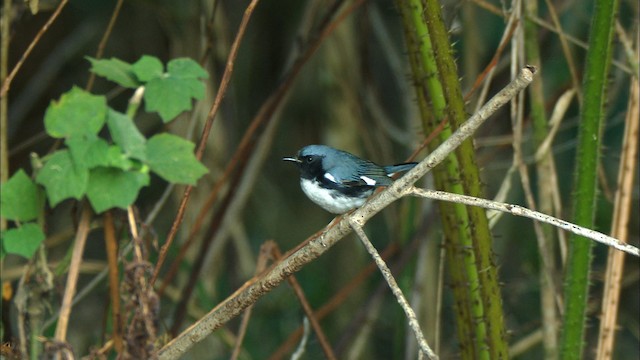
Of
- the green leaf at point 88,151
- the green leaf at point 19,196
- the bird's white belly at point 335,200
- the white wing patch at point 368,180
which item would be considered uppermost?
the white wing patch at point 368,180

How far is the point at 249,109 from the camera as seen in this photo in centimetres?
488

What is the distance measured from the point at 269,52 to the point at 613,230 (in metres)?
2.63

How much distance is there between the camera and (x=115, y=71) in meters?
2.08

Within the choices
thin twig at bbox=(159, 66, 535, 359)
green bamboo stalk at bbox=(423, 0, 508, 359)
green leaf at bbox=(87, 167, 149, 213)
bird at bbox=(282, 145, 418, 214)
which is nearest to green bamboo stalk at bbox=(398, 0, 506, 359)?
green bamboo stalk at bbox=(423, 0, 508, 359)

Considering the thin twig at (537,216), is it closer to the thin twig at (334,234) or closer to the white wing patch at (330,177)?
the thin twig at (334,234)

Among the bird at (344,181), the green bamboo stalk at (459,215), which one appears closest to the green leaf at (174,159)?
the green bamboo stalk at (459,215)

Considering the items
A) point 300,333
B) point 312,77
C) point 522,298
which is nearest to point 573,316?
point 300,333

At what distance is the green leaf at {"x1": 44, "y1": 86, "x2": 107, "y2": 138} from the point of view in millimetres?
1935

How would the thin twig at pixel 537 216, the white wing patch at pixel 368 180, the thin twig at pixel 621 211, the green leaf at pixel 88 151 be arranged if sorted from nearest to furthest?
the thin twig at pixel 537 216, the green leaf at pixel 88 151, the thin twig at pixel 621 211, the white wing patch at pixel 368 180

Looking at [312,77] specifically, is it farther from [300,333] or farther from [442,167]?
[442,167]

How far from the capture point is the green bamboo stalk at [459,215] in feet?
7.63

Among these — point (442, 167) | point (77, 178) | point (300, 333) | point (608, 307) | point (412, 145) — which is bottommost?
point (300, 333)

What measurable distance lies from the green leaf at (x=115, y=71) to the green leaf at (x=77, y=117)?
0.12 meters

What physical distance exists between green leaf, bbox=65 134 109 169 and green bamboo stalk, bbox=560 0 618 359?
115 cm
